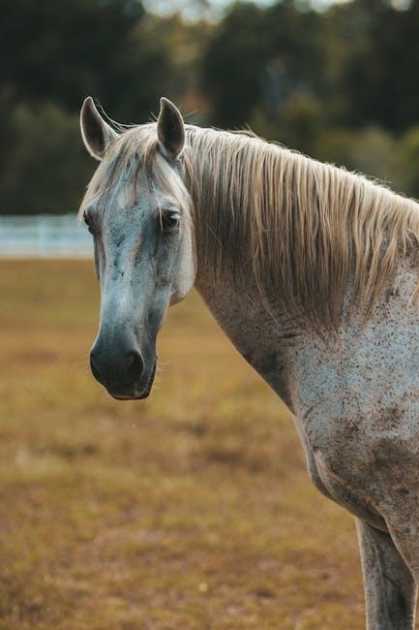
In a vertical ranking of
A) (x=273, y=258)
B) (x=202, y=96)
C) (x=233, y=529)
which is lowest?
(x=202, y=96)

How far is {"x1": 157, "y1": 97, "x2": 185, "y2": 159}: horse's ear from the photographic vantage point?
2941 mm

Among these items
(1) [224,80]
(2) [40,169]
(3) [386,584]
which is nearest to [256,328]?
(3) [386,584]

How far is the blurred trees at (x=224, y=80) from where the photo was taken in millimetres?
34000

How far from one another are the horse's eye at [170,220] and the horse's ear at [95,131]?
0.42 metres

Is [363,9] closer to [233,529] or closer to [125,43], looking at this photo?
[125,43]

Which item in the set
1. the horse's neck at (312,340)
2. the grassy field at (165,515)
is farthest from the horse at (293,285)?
the grassy field at (165,515)

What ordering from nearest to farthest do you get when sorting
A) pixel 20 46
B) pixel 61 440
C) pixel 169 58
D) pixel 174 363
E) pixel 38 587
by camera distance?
pixel 38 587 < pixel 61 440 < pixel 174 363 < pixel 20 46 < pixel 169 58

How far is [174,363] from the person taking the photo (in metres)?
13.4

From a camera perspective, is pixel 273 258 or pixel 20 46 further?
pixel 20 46

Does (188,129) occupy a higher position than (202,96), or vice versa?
(188,129)

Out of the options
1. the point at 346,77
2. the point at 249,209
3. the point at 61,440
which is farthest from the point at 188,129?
the point at 346,77

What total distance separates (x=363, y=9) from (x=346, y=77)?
10.1m

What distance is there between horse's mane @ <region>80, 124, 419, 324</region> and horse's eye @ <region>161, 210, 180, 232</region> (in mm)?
202

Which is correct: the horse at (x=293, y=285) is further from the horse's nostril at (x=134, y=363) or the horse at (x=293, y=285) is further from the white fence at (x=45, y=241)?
the white fence at (x=45, y=241)
